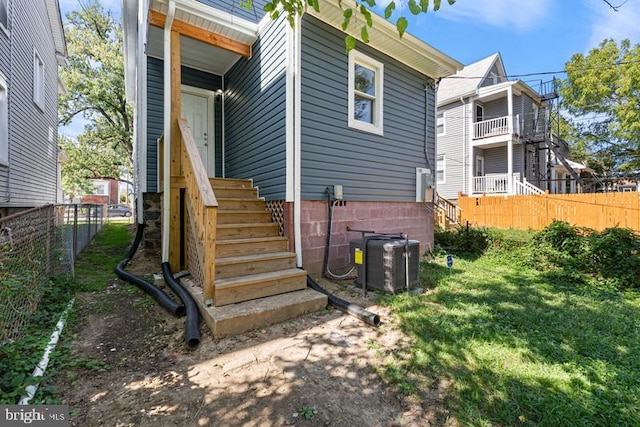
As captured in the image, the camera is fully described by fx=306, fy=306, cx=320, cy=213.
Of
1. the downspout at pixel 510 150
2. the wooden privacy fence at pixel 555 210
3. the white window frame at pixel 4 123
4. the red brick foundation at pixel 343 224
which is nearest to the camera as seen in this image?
the red brick foundation at pixel 343 224

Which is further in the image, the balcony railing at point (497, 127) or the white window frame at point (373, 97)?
the balcony railing at point (497, 127)

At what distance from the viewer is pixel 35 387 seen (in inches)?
79.4

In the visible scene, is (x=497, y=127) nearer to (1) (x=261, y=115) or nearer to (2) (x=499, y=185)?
(2) (x=499, y=185)

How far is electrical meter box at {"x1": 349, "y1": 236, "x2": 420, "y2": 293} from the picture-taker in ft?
13.6

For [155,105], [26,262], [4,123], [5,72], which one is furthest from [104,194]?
[26,262]

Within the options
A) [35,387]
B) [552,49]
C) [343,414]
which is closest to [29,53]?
[35,387]

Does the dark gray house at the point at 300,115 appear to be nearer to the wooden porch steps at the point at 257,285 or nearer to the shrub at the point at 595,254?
the wooden porch steps at the point at 257,285

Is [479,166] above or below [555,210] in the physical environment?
above

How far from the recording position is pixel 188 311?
3.22 meters

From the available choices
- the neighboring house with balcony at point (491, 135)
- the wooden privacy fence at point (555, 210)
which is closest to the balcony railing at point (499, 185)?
the neighboring house with balcony at point (491, 135)

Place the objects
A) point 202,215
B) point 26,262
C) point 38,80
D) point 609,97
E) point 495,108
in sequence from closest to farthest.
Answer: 1. point 26,262
2. point 202,215
3. point 38,80
4. point 495,108
5. point 609,97

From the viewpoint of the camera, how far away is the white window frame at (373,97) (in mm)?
5316

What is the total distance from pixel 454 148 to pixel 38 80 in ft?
53.4

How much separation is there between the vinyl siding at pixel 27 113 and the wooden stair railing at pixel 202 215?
566 cm
